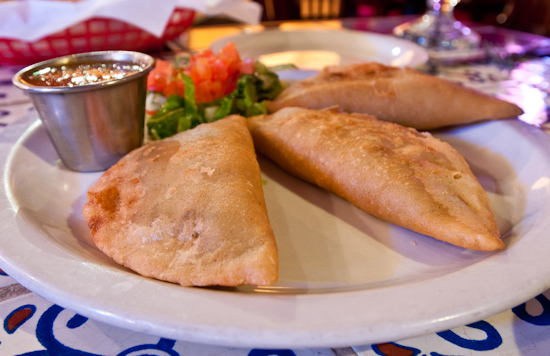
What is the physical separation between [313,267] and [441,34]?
13.1 ft

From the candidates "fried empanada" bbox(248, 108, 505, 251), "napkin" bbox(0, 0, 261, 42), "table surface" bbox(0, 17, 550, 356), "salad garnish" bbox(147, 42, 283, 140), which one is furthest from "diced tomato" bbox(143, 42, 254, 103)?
"table surface" bbox(0, 17, 550, 356)

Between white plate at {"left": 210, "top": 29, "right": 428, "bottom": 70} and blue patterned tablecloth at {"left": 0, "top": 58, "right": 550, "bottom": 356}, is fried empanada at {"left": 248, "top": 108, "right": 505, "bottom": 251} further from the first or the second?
white plate at {"left": 210, "top": 29, "right": 428, "bottom": 70}

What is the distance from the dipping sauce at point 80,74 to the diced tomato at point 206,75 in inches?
14.7

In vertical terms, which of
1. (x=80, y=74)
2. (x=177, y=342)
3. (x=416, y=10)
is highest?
(x=80, y=74)

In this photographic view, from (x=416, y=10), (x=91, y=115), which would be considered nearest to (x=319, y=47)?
(x=91, y=115)

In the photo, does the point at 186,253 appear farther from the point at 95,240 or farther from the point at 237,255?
the point at 95,240

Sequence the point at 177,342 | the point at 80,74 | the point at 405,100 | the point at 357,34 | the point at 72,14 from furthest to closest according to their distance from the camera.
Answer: the point at 357,34
the point at 72,14
the point at 405,100
the point at 80,74
the point at 177,342

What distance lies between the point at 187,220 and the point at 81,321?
0.45m

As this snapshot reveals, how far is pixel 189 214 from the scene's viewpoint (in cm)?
141

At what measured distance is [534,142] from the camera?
1975 millimetres

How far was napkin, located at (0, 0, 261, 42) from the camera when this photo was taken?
3.45 metres

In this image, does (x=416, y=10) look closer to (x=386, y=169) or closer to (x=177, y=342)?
(x=386, y=169)

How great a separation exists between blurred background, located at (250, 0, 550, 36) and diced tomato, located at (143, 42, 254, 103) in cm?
634

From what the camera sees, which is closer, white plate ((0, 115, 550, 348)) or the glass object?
white plate ((0, 115, 550, 348))
